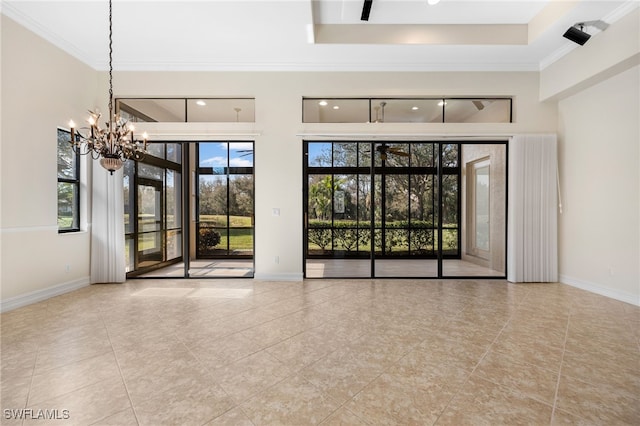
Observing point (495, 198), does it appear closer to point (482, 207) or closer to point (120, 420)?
point (482, 207)

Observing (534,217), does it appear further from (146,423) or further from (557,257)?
(146,423)

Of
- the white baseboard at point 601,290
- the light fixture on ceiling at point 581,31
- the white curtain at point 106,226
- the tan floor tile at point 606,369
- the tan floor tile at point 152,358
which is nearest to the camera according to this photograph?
the tan floor tile at point 606,369

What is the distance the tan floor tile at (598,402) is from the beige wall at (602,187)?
115 inches

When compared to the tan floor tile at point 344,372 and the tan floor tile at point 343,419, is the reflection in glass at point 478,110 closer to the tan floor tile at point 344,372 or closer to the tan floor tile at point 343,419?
the tan floor tile at point 344,372

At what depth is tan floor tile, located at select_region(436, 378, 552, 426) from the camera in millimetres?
1738

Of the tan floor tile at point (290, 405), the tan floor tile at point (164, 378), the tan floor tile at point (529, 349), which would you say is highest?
the tan floor tile at point (164, 378)

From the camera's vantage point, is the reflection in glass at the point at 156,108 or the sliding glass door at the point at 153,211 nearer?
the reflection in glass at the point at 156,108

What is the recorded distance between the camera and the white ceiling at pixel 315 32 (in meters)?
3.67

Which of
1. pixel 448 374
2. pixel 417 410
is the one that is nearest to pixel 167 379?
pixel 417 410

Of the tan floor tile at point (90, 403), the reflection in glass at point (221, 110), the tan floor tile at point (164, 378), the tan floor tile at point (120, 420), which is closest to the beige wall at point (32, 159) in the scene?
the reflection in glass at point (221, 110)

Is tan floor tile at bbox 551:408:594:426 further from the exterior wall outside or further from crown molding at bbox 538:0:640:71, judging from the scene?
crown molding at bbox 538:0:640:71

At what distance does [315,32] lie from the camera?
4316 mm

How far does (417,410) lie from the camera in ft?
5.99

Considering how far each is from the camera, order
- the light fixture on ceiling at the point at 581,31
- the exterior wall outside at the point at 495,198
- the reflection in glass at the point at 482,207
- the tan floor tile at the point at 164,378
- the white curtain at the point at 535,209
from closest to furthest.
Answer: the tan floor tile at the point at 164,378 < the light fixture on ceiling at the point at 581,31 < the white curtain at the point at 535,209 < the exterior wall outside at the point at 495,198 < the reflection in glass at the point at 482,207
